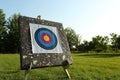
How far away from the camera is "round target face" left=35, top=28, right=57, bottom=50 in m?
5.89

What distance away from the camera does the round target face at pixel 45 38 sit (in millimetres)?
5887

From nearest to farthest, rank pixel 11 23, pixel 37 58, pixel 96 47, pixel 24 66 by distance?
pixel 24 66 < pixel 37 58 < pixel 11 23 < pixel 96 47

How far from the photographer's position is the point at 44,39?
6.16 metres

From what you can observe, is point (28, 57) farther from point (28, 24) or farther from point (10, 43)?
point (10, 43)

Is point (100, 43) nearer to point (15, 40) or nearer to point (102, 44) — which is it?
point (102, 44)

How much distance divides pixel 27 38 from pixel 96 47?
47.7 meters

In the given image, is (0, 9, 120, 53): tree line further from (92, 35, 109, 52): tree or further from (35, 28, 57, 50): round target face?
(35, 28, 57, 50): round target face

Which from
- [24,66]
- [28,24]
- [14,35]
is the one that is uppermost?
[14,35]

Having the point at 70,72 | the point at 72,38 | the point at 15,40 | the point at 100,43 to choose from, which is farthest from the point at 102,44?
the point at 70,72

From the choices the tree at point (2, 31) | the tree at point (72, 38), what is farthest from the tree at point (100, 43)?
the tree at point (2, 31)

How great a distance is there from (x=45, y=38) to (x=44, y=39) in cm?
6

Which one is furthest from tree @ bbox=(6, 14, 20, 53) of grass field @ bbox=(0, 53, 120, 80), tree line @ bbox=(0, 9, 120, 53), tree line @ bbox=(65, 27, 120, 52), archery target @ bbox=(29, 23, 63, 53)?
archery target @ bbox=(29, 23, 63, 53)

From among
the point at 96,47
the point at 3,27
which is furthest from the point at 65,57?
the point at 96,47

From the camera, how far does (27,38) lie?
5.47 metres
